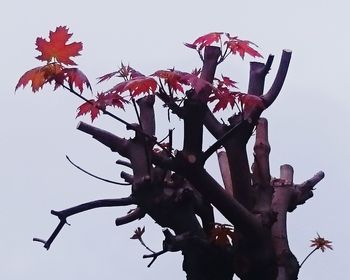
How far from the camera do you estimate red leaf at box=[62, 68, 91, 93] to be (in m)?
2.09

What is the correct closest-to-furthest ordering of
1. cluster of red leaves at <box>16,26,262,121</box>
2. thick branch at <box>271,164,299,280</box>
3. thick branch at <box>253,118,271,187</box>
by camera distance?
cluster of red leaves at <box>16,26,262,121</box>, thick branch at <box>271,164,299,280</box>, thick branch at <box>253,118,271,187</box>

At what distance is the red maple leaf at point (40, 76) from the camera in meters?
2.07

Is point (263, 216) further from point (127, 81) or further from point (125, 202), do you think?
point (127, 81)

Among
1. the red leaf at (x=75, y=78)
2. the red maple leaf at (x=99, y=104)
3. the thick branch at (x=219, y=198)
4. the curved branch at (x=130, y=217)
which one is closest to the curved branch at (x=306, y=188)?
the thick branch at (x=219, y=198)

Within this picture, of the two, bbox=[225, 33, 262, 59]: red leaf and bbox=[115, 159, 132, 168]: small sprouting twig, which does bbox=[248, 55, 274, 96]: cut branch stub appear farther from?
bbox=[115, 159, 132, 168]: small sprouting twig

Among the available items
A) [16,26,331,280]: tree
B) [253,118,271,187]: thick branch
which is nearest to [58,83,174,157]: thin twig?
[16,26,331,280]: tree

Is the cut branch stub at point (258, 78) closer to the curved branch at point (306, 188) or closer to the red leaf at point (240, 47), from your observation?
the red leaf at point (240, 47)

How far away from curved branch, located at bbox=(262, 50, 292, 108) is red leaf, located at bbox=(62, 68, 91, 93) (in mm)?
795

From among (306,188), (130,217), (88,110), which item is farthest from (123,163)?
(306,188)

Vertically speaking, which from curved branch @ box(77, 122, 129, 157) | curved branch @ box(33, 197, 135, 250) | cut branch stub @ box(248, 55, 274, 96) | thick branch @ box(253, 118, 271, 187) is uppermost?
cut branch stub @ box(248, 55, 274, 96)

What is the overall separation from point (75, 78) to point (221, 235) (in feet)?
3.03

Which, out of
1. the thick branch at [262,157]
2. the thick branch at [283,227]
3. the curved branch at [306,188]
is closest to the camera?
the thick branch at [283,227]

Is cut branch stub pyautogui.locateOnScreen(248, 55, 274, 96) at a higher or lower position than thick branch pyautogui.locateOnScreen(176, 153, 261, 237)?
higher

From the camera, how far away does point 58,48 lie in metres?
2.11
